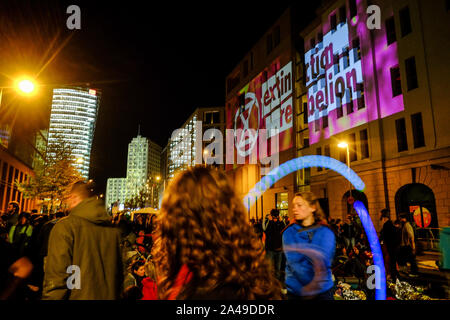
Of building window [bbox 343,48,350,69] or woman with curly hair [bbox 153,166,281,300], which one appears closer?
woman with curly hair [bbox 153,166,281,300]

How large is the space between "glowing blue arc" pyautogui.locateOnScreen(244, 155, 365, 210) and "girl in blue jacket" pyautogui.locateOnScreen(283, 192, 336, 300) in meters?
20.6

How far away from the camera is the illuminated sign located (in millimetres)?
38031

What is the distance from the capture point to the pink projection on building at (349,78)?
76.6 feet

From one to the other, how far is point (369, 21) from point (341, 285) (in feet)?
81.5

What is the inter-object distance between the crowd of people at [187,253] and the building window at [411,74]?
22.3 meters

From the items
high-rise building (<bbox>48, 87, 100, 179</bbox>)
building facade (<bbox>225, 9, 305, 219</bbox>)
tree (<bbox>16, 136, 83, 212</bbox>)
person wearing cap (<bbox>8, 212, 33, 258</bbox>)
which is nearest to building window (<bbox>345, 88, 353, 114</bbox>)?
building facade (<bbox>225, 9, 305, 219</bbox>)

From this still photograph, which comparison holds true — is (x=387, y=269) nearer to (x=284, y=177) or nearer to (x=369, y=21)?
(x=369, y=21)

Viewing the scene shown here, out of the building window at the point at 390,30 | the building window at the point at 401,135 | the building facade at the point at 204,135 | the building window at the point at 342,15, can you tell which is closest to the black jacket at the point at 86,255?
the building window at the point at 401,135

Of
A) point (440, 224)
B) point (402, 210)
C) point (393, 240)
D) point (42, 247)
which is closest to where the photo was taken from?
point (42, 247)

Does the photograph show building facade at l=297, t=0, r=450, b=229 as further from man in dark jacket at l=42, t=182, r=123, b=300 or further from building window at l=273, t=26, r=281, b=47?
man in dark jacket at l=42, t=182, r=123, b=300

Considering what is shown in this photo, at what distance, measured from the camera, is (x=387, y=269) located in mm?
9625

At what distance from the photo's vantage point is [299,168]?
35.7 meters

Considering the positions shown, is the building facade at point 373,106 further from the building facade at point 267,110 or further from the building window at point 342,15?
the building facade at point 267,110
